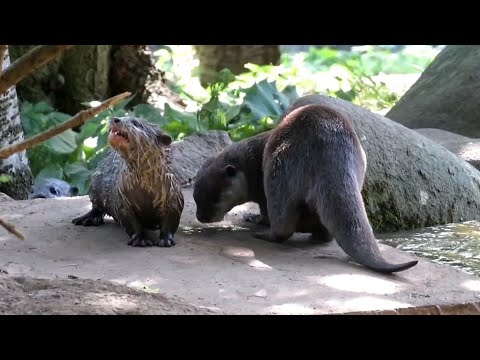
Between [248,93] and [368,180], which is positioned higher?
[248,93]

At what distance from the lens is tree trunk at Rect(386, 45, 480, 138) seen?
28.7ft

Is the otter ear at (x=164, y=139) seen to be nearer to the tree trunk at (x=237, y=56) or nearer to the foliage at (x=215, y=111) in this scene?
the foliage at (x=215, y=111)

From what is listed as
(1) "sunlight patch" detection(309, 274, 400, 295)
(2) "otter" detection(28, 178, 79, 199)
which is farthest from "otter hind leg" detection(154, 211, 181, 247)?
(2) "otter" detection(28, 178, 79, 199)

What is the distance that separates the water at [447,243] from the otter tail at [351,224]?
0.57 meters

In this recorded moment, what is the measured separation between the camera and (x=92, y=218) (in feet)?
18.8

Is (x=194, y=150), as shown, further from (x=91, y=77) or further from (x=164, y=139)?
(x=91, y=77)

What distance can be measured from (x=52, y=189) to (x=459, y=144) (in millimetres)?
3579

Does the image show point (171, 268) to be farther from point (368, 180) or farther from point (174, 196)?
point (368, 180)

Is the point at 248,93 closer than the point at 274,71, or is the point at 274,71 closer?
the point at 248,93

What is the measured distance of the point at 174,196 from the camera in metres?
5.29

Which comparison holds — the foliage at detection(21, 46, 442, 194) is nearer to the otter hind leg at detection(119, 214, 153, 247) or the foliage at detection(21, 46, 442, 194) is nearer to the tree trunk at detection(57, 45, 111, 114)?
the tree trunk at detection(57, 45, 111, 114)

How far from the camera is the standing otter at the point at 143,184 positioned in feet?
16.6

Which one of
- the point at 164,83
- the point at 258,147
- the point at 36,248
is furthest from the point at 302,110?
the point at 164,83

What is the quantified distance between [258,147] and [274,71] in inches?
165
